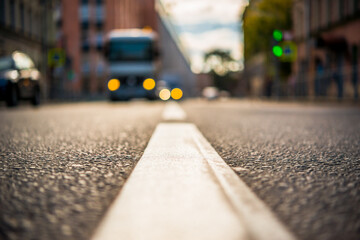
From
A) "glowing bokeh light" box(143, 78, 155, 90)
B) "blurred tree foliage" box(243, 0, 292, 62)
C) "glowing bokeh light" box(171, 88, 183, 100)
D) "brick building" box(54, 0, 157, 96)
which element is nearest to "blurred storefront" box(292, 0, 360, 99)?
"glowing bokeh light" box(143, 78, 155, 90)

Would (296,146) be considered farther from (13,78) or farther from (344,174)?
(13,78)

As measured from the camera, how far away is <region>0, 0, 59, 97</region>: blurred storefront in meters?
29.3

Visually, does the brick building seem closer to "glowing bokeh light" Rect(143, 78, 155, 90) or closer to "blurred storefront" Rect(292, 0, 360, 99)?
"blurred storefront" Rect(292, 0, 360, 99)

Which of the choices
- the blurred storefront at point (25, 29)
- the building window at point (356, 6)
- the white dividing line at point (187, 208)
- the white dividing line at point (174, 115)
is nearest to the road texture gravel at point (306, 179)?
the white dividing line at point (187, 208)

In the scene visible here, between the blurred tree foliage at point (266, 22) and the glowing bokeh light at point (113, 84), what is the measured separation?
25.8m

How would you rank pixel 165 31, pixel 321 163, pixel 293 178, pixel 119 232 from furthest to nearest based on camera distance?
pixel 165 31 → pixel 321 163 → pixel 293 178 → pixel 119 232

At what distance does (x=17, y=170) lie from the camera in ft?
10.1

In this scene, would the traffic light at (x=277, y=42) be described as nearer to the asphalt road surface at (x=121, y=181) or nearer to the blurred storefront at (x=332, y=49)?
the blurred storefront at (x=332, y=49)

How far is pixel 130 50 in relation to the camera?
75.3ft

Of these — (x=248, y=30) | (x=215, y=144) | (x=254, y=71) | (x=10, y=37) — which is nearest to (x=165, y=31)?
(x=254, y=71)

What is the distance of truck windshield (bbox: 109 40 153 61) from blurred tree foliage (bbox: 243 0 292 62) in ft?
82.5

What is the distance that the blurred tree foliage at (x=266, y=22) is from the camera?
45969 millimetres

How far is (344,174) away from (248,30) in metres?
46.3

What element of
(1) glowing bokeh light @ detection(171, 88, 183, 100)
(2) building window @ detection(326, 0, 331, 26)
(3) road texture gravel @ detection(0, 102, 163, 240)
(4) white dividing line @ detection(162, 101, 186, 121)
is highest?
(2) building window @ detection(326, 0, 331, 26)
